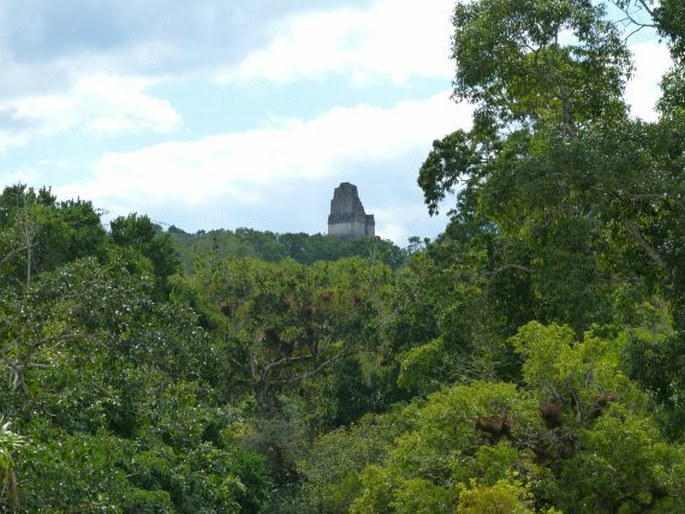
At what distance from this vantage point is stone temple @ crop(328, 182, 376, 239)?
380 feet

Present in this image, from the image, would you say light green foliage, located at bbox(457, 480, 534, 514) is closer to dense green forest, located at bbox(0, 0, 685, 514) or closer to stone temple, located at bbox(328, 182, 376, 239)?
dense green forest, located at bbox(0, 0, 685, 514)

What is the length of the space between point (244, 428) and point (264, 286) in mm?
6222

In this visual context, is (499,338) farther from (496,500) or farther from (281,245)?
(281,245)

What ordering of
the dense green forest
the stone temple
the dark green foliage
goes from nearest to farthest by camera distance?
the dense green forest
the dark green foliage
the stone temple

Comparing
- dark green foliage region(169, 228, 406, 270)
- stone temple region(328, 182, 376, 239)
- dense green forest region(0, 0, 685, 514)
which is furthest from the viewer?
stone temple region(328, 182, 376, 239)

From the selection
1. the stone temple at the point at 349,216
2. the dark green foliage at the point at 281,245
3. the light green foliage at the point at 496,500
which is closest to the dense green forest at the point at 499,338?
the light green foliage at the point at 496,500

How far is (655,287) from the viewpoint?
19.2 metres

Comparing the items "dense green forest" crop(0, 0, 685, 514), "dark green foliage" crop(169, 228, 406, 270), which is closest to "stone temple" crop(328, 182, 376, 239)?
"dark green foliage" crop(169, 228, 406, 270)

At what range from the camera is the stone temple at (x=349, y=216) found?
11581 cm

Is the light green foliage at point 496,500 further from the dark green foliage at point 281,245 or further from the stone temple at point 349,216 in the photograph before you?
the stone temple at point 349,216

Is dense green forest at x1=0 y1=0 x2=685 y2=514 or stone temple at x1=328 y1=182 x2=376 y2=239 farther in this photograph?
stone temple at x1=328 y1=182 x2=376 y2=239

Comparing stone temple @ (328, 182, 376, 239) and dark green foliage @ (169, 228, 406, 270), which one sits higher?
stone temple @ (328, 182, 376, 239)

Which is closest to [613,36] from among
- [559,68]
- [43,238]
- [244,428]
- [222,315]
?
[559,68]

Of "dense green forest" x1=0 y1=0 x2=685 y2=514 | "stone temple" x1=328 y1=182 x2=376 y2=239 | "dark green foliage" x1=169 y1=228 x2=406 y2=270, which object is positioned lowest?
"dense green forest" x1=0 y1=0 x2=685 y2=514
